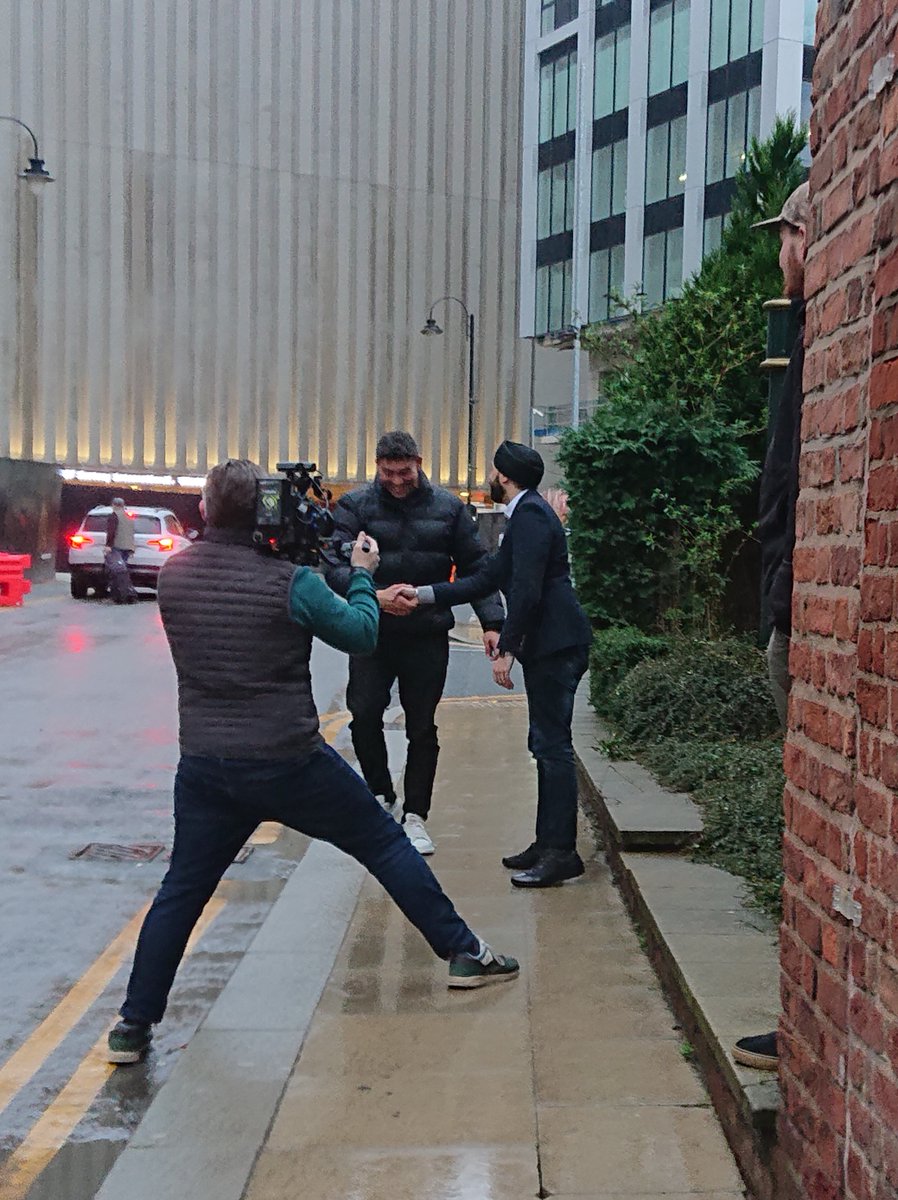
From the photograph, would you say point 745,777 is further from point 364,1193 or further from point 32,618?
point 32,618

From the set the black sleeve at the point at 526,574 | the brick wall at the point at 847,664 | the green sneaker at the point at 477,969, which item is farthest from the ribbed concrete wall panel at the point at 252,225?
the brick wall at the point at 847,664

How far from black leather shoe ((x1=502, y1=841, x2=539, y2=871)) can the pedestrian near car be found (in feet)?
60.8

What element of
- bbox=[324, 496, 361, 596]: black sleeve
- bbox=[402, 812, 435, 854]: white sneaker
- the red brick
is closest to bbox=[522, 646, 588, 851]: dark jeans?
bbox=[402, 812, 435, 854]: white sneaker

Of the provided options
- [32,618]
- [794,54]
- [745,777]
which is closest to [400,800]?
[745,777]

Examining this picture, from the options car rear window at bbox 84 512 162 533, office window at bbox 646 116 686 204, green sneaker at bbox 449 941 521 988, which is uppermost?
office window at bbox 646 116 686 204

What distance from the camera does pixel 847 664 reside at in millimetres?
2406

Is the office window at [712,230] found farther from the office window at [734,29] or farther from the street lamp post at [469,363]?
the street lamp post at [469,363]

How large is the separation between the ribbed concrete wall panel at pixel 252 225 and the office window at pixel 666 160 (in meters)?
10.2

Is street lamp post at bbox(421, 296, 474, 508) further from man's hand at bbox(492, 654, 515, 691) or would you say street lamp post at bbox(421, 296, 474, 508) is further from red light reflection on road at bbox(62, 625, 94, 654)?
man's hand at bbox(492, 654, 515, 691)

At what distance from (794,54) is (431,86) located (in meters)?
17.1

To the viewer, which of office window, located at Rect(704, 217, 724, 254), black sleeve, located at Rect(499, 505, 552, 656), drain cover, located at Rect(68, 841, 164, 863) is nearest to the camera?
black sleeve, located at Rect(499, 505, 552, 656)

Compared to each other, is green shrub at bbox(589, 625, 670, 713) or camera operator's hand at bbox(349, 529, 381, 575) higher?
camera operator's hand at bbox(349, 529, 381, 575)

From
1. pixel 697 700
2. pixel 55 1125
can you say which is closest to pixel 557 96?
pixel 697 700

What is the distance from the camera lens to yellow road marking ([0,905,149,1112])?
3.80 metres
